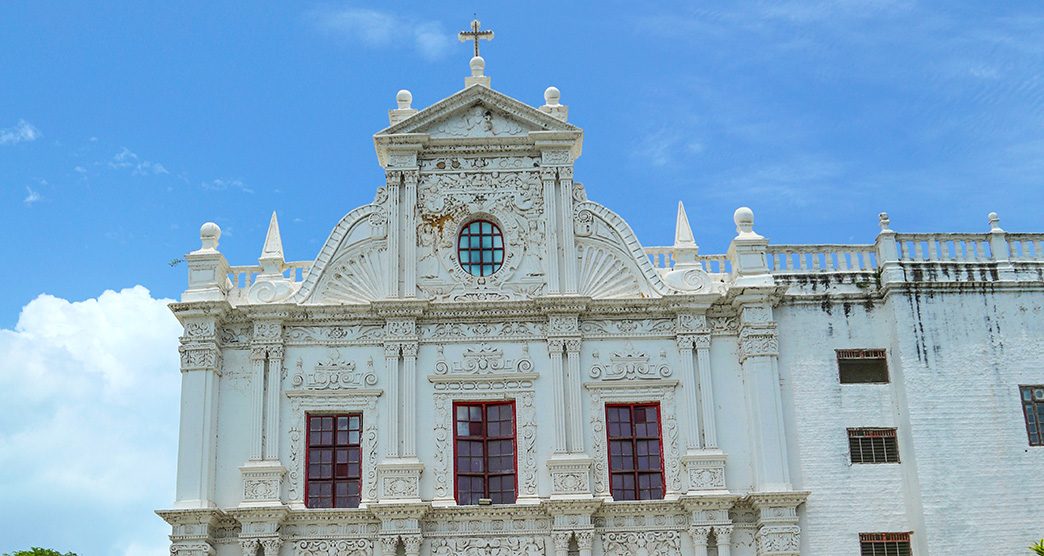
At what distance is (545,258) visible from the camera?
79.1 ft

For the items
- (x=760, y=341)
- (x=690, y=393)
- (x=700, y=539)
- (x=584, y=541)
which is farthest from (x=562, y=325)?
(x=700, y=539)

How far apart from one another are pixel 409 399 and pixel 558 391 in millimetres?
2651

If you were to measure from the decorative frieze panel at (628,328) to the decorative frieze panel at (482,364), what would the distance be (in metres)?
1.30

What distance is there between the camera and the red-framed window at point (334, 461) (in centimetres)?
2272

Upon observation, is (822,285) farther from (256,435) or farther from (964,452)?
(256,435)

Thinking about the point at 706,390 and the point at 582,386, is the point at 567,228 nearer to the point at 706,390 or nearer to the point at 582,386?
the point at 582,386

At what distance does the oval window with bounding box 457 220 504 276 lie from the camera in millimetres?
24281

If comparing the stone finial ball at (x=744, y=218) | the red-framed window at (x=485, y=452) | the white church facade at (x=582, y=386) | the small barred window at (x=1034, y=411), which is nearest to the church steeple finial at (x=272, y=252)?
the white church facade at (x=582, y=386)

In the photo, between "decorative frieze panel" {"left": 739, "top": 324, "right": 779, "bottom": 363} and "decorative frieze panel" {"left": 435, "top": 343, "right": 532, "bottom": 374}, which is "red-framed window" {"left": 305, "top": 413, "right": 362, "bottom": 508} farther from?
"decorative frieze panel" {"left": 739, "top": 324, "right": 779, "bottom": 363}

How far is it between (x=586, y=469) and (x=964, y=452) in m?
6.57

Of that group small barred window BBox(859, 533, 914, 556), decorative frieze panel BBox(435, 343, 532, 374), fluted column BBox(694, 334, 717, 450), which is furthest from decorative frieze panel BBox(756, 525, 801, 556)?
decorative frieze panel BBox(435, 343, 532, 374)

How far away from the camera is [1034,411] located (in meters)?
23.0

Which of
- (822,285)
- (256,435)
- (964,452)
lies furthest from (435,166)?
(964,452)

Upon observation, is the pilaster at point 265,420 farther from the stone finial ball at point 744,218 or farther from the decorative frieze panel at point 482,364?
the stone finial ball at point 744,218
